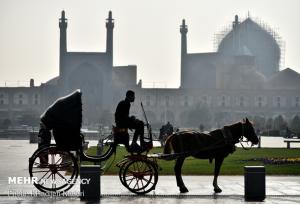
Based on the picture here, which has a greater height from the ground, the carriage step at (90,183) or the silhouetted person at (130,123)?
the silhouetted person at (130,123)

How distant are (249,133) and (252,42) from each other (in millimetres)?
91069

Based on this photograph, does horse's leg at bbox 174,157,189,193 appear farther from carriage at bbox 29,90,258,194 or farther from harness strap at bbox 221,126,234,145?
harness strap at bbox 221,126,234,145

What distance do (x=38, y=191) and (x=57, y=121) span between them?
1.18 meters

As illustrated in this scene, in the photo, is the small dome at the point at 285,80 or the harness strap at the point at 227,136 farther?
the small dome at the point at 285,80

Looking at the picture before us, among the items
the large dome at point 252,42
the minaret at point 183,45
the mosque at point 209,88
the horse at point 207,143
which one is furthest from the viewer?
the minaret at point 183,45

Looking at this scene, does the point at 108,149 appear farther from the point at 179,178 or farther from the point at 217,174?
the point at 217,174

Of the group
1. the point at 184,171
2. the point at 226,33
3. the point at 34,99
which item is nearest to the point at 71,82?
the point at 34,99

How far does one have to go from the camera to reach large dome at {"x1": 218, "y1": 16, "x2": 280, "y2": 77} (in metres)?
101

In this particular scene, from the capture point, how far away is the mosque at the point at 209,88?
97625mm

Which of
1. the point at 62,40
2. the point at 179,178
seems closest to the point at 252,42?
the point at 62,40

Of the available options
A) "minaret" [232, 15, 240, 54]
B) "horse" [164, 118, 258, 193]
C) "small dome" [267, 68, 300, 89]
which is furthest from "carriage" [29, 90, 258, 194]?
"small dome" [267, 68, 300, 89]

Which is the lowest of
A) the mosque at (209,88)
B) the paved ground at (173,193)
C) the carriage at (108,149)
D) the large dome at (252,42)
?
the paved ground at (173,193)

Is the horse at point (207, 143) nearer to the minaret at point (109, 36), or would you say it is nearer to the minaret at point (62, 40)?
the minaret at point (62, 40)

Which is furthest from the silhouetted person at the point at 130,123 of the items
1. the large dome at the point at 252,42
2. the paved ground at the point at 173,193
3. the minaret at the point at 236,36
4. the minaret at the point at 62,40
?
the minaret at the point at 236,36
